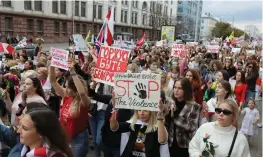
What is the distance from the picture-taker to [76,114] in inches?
151

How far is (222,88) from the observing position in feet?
15.8

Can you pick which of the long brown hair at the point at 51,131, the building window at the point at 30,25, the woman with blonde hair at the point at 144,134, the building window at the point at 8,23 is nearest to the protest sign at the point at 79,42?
the woman with blonde hair at the point at 144,134

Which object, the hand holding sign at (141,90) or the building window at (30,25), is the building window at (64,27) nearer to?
the building window at (30,25)

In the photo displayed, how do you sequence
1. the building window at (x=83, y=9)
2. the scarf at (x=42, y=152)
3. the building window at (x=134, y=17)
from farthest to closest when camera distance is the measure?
the building window at (x=134, y=17) → the building window at (x=83, y=9) → the scarf at (x=42, y=152)

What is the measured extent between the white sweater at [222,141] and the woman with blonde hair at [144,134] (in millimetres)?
323

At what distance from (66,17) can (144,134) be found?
42.5 meters

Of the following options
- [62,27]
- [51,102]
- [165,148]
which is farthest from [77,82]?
[62,27]

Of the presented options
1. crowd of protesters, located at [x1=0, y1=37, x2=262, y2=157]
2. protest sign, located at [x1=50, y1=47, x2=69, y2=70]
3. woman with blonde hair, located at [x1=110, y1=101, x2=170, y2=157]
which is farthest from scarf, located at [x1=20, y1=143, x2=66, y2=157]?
protest sign, located at [x1=50, y1=47, x2=69, y2=70]

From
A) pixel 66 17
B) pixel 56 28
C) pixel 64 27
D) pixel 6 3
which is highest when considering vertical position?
pixel 6 3

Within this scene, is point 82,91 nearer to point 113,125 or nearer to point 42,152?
point 113,125

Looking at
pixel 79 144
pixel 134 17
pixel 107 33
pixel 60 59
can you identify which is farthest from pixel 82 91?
pixel 134 17

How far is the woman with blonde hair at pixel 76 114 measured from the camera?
12.6 feet

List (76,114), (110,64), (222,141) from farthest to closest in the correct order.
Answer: (110,64), (76,114), (222,141)

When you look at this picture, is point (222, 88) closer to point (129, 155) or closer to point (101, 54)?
point (101, 54)
